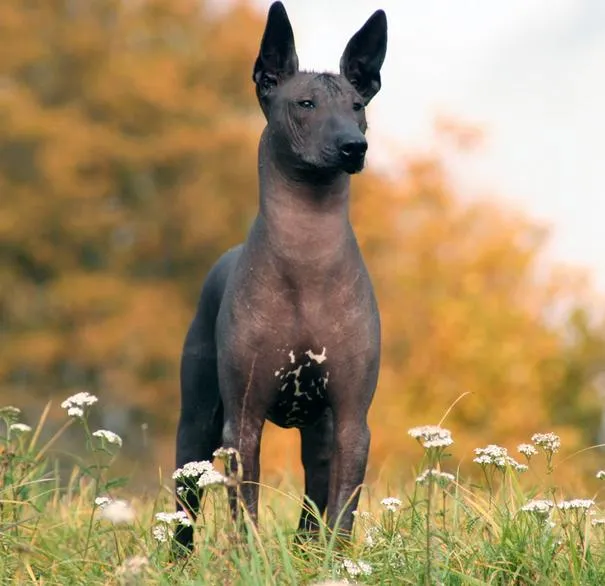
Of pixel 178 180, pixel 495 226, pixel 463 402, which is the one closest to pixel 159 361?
Result: pixel 178 180

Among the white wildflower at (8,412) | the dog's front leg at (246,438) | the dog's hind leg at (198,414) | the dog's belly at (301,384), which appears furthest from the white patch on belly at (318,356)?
the white wildflower at (8,412)

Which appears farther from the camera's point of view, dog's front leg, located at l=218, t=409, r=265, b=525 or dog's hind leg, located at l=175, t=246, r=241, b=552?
dog's hind leg, located at l=175, t=246, r=241, b=552

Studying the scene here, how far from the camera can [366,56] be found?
5102 mm

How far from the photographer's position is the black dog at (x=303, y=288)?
15.8ft

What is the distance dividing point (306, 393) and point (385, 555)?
→ 2.94 ft

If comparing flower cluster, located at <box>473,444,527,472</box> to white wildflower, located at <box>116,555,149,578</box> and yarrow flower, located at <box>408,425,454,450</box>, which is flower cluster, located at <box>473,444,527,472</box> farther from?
white wildflower, located at <box>116,555,149,578</box>

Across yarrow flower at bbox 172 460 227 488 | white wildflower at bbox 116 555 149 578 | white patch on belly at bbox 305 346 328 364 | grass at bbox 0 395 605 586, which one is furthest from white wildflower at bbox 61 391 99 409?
white wildflower at bbox 116 555 149 578

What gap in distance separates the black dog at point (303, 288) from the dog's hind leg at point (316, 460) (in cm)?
35

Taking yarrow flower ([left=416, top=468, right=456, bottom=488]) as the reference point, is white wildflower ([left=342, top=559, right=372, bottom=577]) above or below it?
below

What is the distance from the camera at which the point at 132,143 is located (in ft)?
68.7

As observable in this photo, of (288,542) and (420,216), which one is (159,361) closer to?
(420,216)

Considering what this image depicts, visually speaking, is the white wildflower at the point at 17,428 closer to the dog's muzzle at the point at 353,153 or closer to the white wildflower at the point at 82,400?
the white wildflower at the point at 82,400

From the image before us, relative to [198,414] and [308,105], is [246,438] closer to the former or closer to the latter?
[198,414]

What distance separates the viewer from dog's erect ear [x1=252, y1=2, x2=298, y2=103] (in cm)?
498
